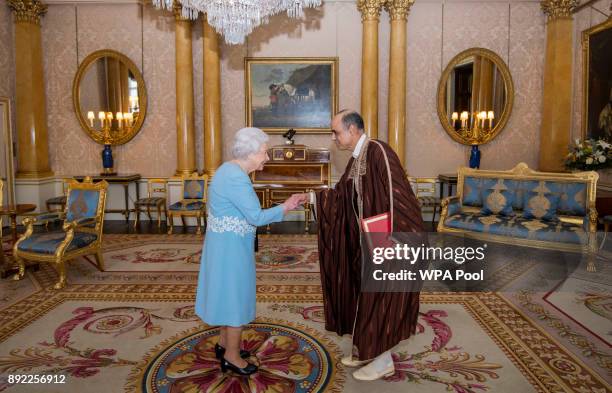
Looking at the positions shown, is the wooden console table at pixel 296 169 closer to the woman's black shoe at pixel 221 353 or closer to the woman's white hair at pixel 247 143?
the woman's black shoe at pixel 221 353

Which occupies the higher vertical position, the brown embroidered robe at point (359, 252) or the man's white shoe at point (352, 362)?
the brown embroidered robe at point (359, 252)

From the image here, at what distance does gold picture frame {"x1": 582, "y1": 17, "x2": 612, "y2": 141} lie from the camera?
22.7 feet

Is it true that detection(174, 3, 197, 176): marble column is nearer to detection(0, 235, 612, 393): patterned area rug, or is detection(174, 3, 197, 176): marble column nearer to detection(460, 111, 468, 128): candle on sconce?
detection(0, 235, 612, 393): patterned area rug

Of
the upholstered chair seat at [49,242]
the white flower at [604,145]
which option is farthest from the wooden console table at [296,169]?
the white flower at [604,145]

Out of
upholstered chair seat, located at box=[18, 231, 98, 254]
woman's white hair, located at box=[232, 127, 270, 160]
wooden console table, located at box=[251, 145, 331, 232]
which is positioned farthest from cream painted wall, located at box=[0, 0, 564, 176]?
woman's white hair, located at box=[232, 127, 270, 160]

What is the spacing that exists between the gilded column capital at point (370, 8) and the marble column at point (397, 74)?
209 mm

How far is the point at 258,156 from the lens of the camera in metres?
2.66

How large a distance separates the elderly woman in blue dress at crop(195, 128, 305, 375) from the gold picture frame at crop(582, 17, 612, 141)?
21.5ft

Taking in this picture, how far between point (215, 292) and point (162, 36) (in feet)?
24.0

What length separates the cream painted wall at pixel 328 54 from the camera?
27.8 feet

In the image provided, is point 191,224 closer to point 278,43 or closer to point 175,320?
point 278,43

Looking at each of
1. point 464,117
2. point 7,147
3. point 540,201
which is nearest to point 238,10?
point 540,201

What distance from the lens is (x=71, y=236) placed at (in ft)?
15.7

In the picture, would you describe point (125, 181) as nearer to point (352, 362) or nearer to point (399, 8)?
point (399, 8)
